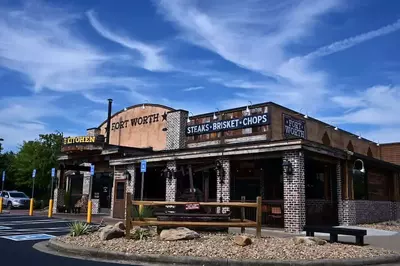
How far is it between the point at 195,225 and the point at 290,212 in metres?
6.07

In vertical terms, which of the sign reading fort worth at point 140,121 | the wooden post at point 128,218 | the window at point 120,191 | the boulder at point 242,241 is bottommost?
the boulder at point 242,241

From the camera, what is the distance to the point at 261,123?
23.4m

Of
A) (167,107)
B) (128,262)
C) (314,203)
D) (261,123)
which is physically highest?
(167,107)

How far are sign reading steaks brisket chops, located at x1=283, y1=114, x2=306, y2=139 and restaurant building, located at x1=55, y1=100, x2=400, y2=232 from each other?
0.06m

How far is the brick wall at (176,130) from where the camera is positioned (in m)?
27.3

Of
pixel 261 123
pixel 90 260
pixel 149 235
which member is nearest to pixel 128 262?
pixel 90 260

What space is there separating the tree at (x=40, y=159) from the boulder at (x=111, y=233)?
98.0ft

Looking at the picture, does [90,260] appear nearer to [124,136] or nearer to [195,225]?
[195,225]

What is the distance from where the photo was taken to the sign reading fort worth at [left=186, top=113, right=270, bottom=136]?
2350 centimetres

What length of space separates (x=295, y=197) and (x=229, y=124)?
9.29 metres

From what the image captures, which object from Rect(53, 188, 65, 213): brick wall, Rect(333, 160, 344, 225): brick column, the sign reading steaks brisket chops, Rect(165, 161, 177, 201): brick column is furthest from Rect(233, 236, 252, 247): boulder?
Rect(53, 188, 65, 213): brick wall

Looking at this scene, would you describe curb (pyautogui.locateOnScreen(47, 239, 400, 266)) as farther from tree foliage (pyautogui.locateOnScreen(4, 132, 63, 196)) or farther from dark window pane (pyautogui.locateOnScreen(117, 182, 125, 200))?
tree foliage (pyautogui.locateOnScreen(4, 132, 63, 196))

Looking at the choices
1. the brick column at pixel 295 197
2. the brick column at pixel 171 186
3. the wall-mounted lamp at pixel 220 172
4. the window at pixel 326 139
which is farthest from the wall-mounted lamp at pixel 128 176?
the window at pixel 326 139

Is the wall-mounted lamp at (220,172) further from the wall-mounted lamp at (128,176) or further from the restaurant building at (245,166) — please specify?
the wall-mounted lamp at (128,176)
